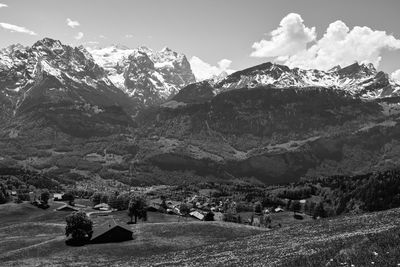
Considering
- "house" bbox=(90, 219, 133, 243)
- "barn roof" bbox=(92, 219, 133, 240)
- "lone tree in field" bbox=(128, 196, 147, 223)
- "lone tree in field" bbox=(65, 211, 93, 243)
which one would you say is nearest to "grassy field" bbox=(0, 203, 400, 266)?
"house" bbox=(90, 219, 133, 243)

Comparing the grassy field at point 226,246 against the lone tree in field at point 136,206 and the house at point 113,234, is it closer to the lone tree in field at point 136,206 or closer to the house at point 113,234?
the house at point 113,234

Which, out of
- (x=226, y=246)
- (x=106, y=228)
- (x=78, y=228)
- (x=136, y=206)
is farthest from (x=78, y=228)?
(x=136, y=206)

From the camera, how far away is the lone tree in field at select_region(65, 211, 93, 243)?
325 ft

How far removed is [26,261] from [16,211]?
126m

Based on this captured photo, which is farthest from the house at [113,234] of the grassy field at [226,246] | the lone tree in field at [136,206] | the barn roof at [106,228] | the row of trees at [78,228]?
the lone tree in field at [136,206]

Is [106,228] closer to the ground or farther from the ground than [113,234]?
farther from the ground

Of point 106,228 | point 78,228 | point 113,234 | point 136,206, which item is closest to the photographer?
point 113,234

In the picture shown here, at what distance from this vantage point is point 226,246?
71.2m

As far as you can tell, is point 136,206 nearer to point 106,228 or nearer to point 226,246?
point 106,228

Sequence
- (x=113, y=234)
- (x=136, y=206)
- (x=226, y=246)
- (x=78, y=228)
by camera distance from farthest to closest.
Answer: (x=136, y=206) < (x=78, y=228) < (x=113, y=234) < (x=226, y=246)

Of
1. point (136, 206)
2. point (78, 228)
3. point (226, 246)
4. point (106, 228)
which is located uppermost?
point (136, 206)

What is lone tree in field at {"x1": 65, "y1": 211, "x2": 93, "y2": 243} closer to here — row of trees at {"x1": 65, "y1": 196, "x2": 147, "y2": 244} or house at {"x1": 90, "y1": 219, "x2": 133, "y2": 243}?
row of trees at {"x1": 65, "y1": 196, "x2": 147, "y2": 244}

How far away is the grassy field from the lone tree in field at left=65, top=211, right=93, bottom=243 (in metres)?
2.87

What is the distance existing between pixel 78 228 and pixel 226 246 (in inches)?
1577
